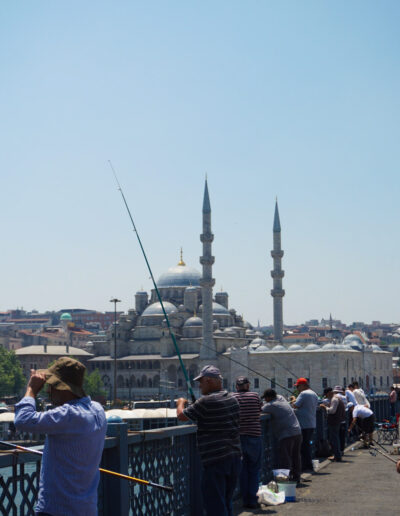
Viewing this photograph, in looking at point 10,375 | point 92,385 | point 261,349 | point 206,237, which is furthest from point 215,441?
point 10,375

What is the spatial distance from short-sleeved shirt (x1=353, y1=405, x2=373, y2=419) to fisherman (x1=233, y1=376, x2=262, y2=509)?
586 cm

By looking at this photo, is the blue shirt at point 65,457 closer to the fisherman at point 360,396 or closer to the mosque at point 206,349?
the fisherman at point 360,396

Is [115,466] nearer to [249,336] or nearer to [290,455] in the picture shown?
[290,455]

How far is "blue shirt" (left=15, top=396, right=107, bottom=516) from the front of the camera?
3512 mm

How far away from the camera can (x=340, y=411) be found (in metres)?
11.1

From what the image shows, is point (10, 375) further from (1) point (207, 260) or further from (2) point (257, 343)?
(2) point (257, 343)

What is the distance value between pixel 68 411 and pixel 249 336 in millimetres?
81392

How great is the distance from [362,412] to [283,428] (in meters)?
4.68

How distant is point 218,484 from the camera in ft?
18.1

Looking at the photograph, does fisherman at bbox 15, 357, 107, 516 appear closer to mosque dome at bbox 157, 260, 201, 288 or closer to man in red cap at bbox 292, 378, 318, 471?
man in red cap at bbox 292, 378, 318, 471

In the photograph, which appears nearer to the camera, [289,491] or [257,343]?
[289,491]

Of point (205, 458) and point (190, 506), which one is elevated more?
point (205, 458)

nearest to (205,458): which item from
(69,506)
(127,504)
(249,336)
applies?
(127,504)

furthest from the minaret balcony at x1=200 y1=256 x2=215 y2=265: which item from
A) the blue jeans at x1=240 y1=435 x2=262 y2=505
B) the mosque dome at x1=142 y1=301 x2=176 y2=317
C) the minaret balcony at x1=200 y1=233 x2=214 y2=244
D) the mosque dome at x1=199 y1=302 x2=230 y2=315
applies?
the blue jeans at x1=240 y1=435 x2=262 y2=505
